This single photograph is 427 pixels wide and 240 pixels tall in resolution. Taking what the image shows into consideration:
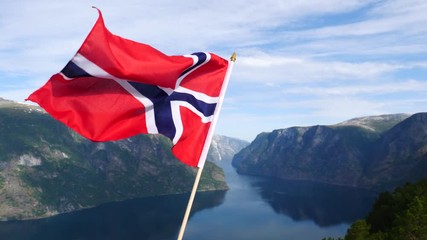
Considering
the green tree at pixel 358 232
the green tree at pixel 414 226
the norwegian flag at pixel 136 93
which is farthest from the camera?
the green tree at pixel 358 232

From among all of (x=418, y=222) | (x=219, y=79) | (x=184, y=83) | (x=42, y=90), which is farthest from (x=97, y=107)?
(x=418, y=222)

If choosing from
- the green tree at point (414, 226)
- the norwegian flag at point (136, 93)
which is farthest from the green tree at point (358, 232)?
the norwegian flag at point (136, 93)

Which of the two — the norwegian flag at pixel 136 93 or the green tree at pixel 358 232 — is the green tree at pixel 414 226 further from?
the norwegian flag at pixel 136 93

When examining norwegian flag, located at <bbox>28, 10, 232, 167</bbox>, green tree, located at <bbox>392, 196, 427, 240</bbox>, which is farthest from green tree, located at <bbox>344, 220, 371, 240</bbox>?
norwegian flag, located at <bbox>28, 10, 232, 167</bbox>

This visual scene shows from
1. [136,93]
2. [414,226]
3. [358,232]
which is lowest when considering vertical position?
[358,232]

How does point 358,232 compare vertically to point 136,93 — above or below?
below

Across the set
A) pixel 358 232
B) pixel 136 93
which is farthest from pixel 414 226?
pixel 136 93

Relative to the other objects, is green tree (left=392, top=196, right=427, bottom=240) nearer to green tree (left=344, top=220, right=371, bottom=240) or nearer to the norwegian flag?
green tree (left=344, top=220, right=371, bottom=240)

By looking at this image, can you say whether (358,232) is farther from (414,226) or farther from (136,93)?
(136,93)

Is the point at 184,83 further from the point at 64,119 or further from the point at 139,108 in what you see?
the point at 64,119
